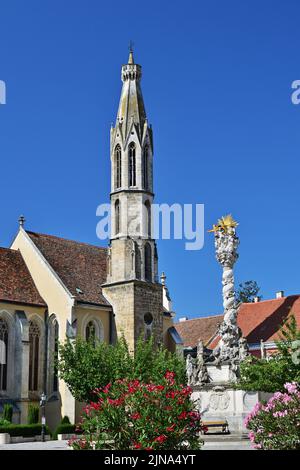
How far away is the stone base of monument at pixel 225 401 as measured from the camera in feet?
101

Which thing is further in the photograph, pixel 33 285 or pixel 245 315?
pixel 245 315

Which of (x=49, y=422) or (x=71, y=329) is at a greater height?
(x=71, y=329)

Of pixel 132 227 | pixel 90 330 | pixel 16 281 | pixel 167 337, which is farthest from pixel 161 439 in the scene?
pixel 167 337

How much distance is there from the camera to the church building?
145 ft

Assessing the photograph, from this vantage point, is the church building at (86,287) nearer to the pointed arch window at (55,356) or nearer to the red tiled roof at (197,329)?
the pointed arch window at (55,356)

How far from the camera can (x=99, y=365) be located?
3969cm

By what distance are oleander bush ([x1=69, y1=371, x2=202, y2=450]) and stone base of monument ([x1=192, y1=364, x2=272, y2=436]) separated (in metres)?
16.1

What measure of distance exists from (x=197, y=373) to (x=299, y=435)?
19.3 meters

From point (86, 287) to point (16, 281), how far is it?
4.70 metres

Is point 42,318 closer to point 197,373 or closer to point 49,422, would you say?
point 49,422

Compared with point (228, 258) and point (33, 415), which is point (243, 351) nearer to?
point (228, 258)

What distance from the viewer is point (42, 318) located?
1828 inches
